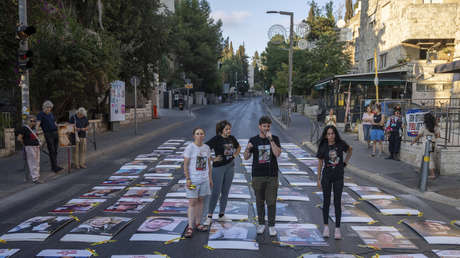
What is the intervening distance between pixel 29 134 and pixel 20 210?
253 cm

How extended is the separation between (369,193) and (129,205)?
Result: 508 cm

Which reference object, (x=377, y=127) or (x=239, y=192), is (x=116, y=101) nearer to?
(x=377, y=127)

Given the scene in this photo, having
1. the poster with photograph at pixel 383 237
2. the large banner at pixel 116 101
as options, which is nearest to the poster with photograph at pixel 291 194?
the poster with photograph at pixel 383 237

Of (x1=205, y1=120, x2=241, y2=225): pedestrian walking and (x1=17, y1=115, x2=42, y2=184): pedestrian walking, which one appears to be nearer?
(x1=205, y1=120, x2=241, y2=225): pedestrian walking

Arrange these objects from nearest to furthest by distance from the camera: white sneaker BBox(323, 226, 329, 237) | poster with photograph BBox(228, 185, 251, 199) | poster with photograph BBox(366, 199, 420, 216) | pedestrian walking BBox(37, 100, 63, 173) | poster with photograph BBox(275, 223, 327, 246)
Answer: poster with photograph BBox(275, 223, 327, 246), white sneaker BBox(323, 226, 329, 237), poster with photograph BBox(366, 199, 420, 216), poster with photograph BBox(228, 185, 251, 199), pedestrian walking BBox(37, 100, 63, 173)

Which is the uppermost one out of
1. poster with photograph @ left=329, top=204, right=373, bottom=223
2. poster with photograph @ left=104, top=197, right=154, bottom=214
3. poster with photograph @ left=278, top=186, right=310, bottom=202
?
poster with photograph @ left=104, top=197, right=154, bottom=214

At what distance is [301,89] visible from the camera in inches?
1743

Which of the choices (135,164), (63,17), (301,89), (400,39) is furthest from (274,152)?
(301,89)

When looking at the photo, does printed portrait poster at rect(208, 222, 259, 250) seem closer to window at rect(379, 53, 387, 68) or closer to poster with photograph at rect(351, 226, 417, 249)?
poster with photograph at rect(351, 226, 417, 249)

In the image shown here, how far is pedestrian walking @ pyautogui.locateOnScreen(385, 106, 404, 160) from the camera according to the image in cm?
1159

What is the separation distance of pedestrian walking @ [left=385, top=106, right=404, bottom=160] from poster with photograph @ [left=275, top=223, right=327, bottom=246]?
7.01 meters

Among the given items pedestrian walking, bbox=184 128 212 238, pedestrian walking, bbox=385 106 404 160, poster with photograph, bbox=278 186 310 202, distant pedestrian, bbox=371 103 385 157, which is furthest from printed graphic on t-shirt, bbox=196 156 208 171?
distant pedestrian, bbox=371 103 385 157

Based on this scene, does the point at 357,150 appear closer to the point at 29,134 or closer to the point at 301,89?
the point at 29,134

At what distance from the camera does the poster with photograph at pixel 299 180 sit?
9048 mm
